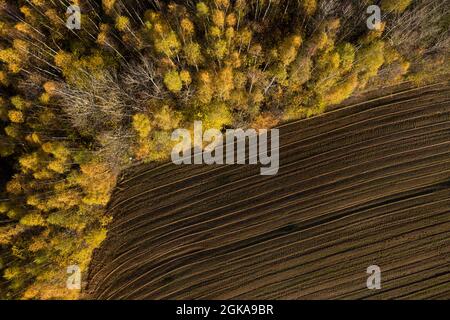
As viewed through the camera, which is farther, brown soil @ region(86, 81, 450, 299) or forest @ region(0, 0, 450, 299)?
brown soil @ region(86, 81, 450, 299)

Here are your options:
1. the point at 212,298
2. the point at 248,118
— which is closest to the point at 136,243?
the point at 212,298

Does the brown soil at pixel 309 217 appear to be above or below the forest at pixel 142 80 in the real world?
below

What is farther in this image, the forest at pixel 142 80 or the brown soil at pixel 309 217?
the brown soil at pixel 309 217

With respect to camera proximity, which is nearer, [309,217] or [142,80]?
[142,80]

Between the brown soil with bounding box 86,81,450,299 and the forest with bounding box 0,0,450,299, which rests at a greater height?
the forest with bounding box 0,0,450,299

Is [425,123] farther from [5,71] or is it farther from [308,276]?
[5,71]
